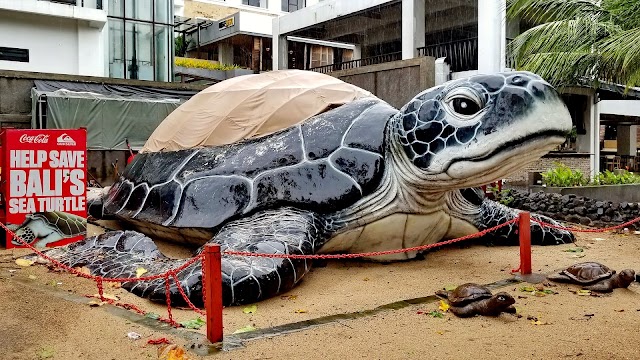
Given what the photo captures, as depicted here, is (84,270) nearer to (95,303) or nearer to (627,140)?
(95,303)

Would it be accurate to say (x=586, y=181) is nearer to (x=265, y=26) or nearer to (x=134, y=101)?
(x=134, y=101)

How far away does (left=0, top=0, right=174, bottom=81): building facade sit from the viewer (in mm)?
19484

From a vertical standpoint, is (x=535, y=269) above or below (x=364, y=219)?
below

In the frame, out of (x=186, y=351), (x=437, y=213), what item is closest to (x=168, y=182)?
(x=437, y=213)

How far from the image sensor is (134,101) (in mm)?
15289

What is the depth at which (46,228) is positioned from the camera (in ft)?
22.6

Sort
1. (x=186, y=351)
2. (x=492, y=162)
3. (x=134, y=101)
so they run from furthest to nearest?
(x=134, y=101), (x=492, y=162), (x=186, y=351)

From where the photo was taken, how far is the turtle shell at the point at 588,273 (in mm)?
5000

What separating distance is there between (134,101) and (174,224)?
33.6 feet

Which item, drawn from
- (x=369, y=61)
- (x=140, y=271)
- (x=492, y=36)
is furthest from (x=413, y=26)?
(x=140, y=271)

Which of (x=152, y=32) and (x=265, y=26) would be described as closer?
(x=152, y=32)

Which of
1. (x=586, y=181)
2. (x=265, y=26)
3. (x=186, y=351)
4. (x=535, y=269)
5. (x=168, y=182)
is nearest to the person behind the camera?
(x=186, y=351)

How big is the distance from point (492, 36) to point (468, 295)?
1218 centimetres

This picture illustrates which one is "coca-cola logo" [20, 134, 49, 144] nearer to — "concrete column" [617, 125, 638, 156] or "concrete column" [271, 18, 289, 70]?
"concrete column" [271, 18, 289, 70]
